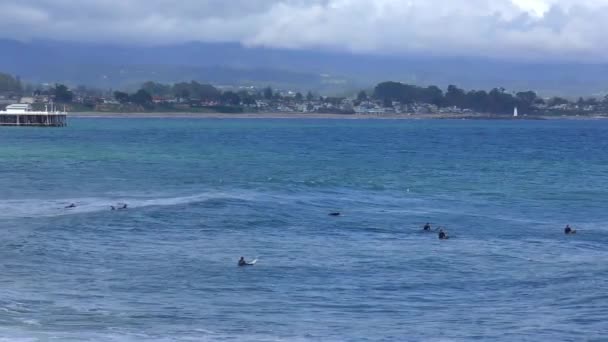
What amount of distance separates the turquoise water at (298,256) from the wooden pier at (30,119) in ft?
325

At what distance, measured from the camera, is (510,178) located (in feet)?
243

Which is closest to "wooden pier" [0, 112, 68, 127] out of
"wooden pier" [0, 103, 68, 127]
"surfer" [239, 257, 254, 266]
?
"wooden pier" [0, 103, 68, 127]

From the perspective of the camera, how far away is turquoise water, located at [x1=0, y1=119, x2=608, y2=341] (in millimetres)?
27500

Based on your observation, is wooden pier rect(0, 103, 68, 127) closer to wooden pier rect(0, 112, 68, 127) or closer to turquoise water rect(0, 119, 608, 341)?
wooden pier rect(0, 112, 68, 127)

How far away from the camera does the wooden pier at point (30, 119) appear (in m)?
172

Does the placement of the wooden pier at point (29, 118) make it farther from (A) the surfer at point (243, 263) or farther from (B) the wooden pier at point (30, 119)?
(A) the surfer at point (243, 263)

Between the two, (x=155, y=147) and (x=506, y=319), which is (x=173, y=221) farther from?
(x=155, y=147)

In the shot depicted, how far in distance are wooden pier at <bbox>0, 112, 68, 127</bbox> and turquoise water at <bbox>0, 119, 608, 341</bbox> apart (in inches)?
3901

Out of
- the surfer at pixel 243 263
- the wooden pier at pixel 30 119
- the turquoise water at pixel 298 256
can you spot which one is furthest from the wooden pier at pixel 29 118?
the surfer at pixel 243 263

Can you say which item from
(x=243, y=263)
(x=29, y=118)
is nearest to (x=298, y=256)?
(x=243, y=263)

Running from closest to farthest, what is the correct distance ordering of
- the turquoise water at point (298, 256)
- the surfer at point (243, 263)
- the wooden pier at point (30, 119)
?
the turquoise water at point (298, 256) → the surfer at point (243, 263) → the wooden pier at point (30, 119)

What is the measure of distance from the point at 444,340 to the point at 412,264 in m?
10.4

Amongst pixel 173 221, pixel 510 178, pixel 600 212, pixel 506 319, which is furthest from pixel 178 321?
pixel 510 178

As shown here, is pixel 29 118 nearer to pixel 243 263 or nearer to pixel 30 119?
pixel 30 119
